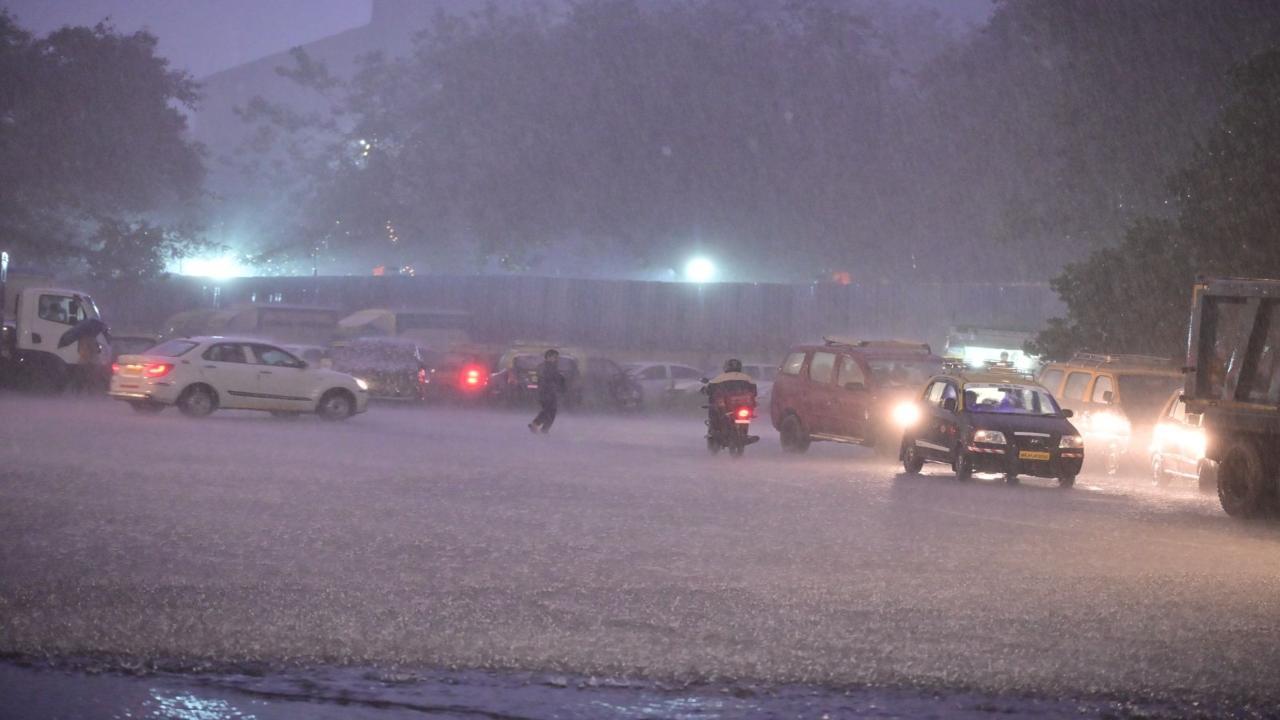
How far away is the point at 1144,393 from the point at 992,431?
507 cm

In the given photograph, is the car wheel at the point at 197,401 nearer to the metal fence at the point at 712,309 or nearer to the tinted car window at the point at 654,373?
the tinted car window at the point at 654,373

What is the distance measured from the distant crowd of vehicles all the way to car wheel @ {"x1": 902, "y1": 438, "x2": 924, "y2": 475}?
0.03 metres

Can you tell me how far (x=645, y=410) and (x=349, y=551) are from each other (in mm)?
29167

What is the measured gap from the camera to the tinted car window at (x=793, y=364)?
28.2 m

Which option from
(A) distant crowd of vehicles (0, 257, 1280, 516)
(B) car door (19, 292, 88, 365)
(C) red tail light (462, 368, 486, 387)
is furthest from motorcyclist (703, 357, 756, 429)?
(B) car door (19, 292, 88, 365)

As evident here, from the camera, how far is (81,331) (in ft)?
114

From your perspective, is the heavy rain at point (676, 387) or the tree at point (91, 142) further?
the tree at point (91, 142)

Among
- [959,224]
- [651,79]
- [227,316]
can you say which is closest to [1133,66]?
[959,224]

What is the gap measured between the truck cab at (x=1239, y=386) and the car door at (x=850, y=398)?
7.29m

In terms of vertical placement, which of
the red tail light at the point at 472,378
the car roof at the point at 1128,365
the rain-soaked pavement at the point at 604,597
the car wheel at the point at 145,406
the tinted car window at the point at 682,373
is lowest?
the rain-soaked pavement at the point at 604,597

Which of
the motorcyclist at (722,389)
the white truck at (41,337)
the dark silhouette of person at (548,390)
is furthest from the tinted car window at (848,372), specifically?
the white truck at (41,337)

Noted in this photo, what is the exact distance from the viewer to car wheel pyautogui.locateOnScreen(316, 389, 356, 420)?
30.8 metres

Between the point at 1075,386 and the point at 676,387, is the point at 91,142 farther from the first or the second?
the point at 1075,386

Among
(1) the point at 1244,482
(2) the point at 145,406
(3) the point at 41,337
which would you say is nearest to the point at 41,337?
(3) the point at 41,337
